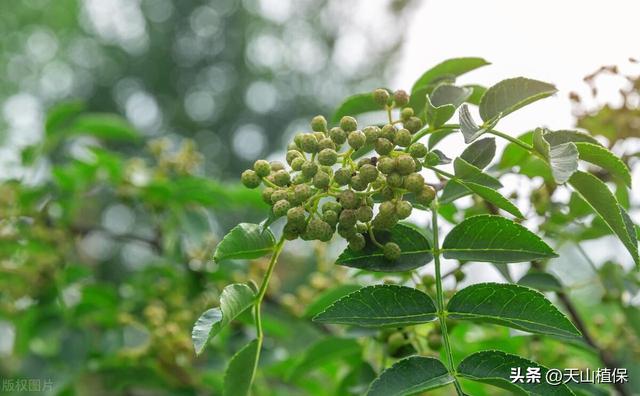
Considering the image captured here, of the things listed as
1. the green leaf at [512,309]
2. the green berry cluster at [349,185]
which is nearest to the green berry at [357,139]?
the green berry cluster at [349,185]

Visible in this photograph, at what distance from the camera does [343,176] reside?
772mm

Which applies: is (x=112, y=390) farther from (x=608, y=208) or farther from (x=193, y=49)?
(x=193, y=49)

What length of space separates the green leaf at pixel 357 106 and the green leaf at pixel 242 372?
373 mm

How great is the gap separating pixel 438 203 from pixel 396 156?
153 millimetres

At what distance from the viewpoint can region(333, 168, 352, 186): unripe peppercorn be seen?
0.77 meters

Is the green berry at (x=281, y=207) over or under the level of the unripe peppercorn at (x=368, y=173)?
under

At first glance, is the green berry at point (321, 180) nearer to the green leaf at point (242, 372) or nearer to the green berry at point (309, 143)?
the green berry at point (309, 143)

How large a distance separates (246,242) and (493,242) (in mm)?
288

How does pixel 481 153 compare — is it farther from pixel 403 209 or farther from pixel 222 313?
pixel 222 313

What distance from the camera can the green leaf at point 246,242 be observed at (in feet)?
2.67

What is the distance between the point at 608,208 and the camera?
2.48 ft

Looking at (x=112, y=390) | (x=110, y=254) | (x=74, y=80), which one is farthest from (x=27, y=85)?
(x=112, y=390)

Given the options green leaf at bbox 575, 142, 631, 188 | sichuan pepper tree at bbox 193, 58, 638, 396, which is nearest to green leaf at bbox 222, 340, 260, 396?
sichuan pepper tree at bbox 193, 58, 638, 396

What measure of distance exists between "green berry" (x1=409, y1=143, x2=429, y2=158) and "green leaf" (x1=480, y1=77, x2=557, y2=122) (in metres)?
0.11
